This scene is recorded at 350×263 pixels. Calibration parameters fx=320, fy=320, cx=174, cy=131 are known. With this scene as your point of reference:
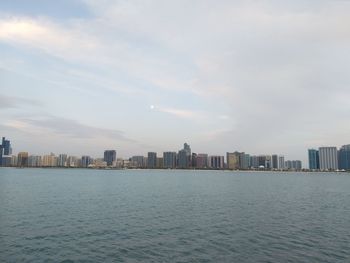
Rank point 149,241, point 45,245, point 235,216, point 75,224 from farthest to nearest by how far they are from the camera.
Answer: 1. point 235,216
2. point 75,224
3. point 149,241
4. point 45,245

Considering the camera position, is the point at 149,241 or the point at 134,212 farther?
the point at 134,212

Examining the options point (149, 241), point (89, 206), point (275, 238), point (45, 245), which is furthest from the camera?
point (89, 206)

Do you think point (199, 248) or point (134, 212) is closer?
point (199, 248)

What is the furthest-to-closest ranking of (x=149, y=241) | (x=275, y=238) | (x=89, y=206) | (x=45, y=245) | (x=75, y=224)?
(x=89, y=206) → (x=75, y=224) → (x=275, y=238) → (x=149, y=241) → (x=45, y=245)

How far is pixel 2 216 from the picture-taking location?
60.7m

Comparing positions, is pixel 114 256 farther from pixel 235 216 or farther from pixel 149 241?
pixel 235 216

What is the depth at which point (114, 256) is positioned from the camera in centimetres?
3706

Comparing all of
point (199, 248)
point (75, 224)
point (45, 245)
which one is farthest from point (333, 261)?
point (75, 224)

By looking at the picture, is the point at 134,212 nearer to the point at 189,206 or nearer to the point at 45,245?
the point at 189,206

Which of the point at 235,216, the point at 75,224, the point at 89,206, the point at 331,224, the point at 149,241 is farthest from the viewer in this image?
the point at 89,206

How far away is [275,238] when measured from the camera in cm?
4753

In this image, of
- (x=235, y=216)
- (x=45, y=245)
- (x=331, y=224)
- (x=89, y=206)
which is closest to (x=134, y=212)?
(x=89, y=206)

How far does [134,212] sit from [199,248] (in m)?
30.0

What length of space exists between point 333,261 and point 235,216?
2983cm
